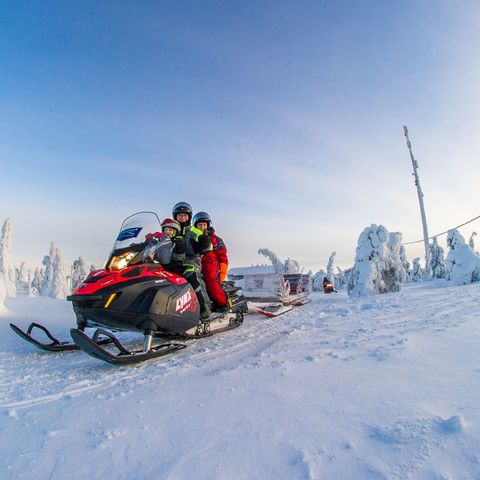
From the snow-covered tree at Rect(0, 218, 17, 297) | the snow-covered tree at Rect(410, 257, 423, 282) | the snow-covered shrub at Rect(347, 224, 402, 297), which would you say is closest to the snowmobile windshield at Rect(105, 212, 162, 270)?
the snow-covered shrub at Rect(347, 224, 402, 297)

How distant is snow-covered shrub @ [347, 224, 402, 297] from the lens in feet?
48.3

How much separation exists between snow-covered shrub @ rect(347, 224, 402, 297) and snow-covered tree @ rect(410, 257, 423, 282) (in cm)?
2945

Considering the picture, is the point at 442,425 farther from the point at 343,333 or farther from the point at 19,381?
the point at 19,381

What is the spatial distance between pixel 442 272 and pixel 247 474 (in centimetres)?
3493

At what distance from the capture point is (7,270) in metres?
24.8

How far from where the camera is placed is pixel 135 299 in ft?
11.8

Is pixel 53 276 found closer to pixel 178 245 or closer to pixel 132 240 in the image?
pixel 178 245

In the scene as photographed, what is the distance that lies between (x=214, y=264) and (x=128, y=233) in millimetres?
1700

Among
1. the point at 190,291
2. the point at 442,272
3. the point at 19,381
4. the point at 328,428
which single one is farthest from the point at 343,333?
the point at 442,272

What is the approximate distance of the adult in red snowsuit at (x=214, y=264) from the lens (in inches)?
208

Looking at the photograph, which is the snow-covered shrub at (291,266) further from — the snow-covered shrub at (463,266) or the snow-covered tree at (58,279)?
the snow-covered tree at (58,279)

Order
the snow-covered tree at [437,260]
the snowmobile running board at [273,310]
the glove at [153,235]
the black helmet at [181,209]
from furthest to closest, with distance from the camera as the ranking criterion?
the snow-covered tree at [437,260], the snowmobile running board at [273,310], the black helmet at [181,209], the glove at [153,235]

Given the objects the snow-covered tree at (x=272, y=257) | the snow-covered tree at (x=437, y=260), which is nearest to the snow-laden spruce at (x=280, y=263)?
the snow-covered tree at (x=272, y=257)

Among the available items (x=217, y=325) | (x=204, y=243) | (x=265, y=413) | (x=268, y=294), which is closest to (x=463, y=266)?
(x=268, y=294)
